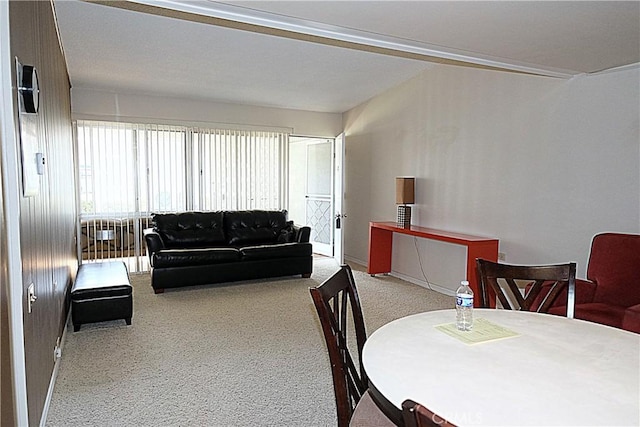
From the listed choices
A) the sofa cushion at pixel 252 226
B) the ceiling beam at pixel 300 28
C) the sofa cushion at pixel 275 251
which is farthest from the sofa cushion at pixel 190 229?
the ceiling beam at pixel 300 28

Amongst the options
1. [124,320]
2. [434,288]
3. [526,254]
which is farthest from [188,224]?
[526,254]

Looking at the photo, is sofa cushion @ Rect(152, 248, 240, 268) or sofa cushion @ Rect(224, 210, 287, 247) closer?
sofa cushion @ Rect(152, 248, 240, 268)

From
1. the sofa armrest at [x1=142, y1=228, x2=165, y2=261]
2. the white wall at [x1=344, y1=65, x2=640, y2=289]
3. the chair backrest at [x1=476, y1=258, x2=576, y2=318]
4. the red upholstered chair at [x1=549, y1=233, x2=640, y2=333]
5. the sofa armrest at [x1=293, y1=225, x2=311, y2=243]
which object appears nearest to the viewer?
the chair backrest at [x1=476, y1=258, x2=576, y2=318]

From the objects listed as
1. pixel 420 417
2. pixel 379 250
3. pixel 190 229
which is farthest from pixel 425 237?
pixel 420 417

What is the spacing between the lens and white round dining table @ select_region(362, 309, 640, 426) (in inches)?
44.8

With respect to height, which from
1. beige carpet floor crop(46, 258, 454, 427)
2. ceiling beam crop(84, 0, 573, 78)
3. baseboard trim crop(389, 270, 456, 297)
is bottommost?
beige carpet floor crop(46, 258, 454, 427)

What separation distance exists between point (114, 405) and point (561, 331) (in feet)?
8.11

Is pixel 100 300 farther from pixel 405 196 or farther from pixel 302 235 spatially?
pixel 405 196

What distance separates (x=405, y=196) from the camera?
18.5 ft

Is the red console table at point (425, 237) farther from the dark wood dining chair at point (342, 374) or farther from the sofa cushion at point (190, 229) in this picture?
the sofa cushion at point (190, 229)

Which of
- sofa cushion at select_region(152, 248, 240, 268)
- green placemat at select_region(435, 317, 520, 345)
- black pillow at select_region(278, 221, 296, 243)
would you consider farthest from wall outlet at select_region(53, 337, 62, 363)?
black pillow at select_region(278, 221, 296, 243)

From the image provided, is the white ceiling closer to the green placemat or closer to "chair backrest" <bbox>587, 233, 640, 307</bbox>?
"chair backrest" <bbox>587, 233, 640, 307</bbox>

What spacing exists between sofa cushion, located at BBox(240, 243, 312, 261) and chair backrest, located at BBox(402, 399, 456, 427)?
16.0 ft

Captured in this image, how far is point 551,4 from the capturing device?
7.76 feet
